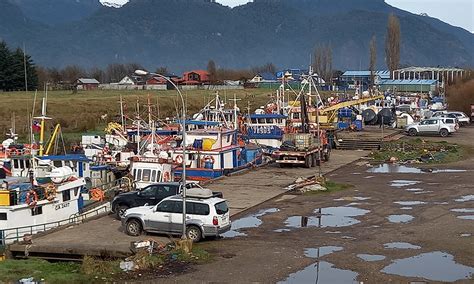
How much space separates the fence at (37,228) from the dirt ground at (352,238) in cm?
695

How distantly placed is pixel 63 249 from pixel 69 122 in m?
58.4

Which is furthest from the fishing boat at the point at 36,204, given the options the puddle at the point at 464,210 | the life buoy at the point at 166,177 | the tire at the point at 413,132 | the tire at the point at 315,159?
the tire at the point at 413,132

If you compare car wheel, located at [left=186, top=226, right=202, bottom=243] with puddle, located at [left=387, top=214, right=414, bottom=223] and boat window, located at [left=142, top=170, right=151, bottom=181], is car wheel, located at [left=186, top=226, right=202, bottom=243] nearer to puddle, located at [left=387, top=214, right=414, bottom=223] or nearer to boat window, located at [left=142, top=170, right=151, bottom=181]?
puddle, located at [left=387, top=214, right=414, bottom=223]

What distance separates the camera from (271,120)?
59531mm

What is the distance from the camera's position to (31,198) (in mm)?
28531

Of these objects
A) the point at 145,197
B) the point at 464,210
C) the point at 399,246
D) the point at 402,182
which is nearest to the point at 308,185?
the point at 402,182

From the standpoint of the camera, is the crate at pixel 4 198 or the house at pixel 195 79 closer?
the crate at pixel 4 198

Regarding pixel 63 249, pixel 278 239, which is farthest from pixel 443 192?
pixel 63 249

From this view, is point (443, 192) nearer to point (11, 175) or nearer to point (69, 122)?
point (11, 175)

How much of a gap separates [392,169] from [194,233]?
84.8ft

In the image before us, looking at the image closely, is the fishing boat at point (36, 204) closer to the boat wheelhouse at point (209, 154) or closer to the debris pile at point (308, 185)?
the boat wheelhouse at point (209, 154)

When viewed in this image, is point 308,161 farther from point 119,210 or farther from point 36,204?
point 36,204

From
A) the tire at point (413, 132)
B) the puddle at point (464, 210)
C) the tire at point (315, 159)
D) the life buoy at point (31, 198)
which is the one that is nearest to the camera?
the life buoy at point (31, 198)

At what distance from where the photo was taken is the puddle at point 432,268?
20.6 m
